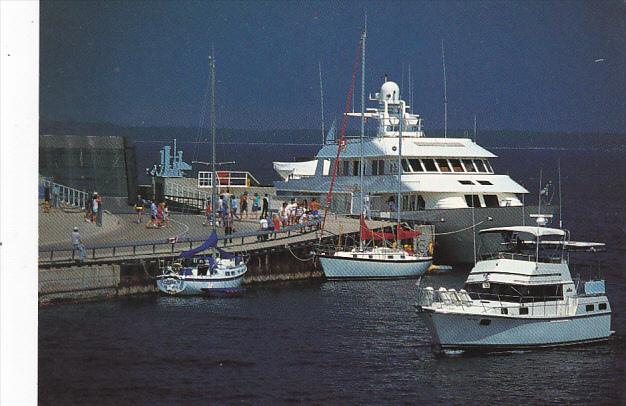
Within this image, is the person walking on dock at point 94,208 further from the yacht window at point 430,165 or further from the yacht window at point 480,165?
the yacht window at point 480,165

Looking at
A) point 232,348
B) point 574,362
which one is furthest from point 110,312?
point 574,362

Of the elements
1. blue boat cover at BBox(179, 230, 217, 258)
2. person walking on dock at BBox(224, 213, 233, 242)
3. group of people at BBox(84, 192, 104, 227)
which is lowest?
blue boat cover at BBox(179, 230, 217, 258)

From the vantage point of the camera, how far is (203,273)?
87.3 ft

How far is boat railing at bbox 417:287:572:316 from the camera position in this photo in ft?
67.4

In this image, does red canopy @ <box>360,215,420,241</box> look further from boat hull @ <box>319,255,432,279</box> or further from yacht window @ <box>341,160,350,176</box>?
yacht window @ <box>341,160,350,176</box>

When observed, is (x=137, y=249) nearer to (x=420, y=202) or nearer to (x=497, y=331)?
(x=497, y=331)

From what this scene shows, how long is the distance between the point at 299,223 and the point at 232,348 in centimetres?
1317

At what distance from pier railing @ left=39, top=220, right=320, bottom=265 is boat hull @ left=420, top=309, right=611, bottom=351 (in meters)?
8.47

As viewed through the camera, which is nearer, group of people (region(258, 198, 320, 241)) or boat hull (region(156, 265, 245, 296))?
boat hull (region(156, 265, 245, 296))

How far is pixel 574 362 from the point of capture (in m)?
20.2

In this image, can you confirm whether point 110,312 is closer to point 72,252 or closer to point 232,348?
point 72,252

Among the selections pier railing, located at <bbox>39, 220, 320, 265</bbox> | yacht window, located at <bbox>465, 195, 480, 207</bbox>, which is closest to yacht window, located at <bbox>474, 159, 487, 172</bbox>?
yacht window, located at <bbox>465, 195, 480, 207</bbox>

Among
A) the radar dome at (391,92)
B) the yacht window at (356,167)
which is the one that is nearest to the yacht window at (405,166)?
the yacht window at (356,167)

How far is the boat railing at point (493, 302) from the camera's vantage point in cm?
2053
